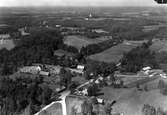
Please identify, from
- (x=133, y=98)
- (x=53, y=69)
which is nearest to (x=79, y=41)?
(x=53, y=69)

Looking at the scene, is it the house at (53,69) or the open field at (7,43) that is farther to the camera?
the open field at (7,43)

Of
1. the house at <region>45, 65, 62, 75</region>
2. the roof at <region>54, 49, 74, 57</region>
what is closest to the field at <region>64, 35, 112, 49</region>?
the roof at <region>54, 49, 74, 57</region>

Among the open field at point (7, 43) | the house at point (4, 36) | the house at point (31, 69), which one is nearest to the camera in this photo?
the house at point (31, 69)

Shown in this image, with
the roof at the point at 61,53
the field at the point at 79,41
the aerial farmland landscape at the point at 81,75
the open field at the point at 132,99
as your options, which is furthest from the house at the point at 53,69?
the field at the point at 79,41

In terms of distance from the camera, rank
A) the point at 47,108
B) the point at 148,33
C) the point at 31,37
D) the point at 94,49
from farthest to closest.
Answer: the point at 148,33
the point at 31,37
the point at 94,49
the point at 47,108

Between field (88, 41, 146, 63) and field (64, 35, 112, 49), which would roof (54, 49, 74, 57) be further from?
field (64, 35, 112, 49)

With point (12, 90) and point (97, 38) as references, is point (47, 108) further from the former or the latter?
point (97, 38)

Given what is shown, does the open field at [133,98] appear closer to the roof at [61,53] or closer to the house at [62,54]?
the house at [62,54]

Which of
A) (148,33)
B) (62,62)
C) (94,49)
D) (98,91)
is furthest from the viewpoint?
(148,33)

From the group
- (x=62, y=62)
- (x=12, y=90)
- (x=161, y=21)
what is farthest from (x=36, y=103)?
(x=161, y=21)

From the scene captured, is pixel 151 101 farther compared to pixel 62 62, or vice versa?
pixel 62 62

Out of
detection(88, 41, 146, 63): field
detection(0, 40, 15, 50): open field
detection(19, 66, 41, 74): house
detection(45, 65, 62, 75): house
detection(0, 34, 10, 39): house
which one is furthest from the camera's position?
detection(0, 34, 10, 39): house
